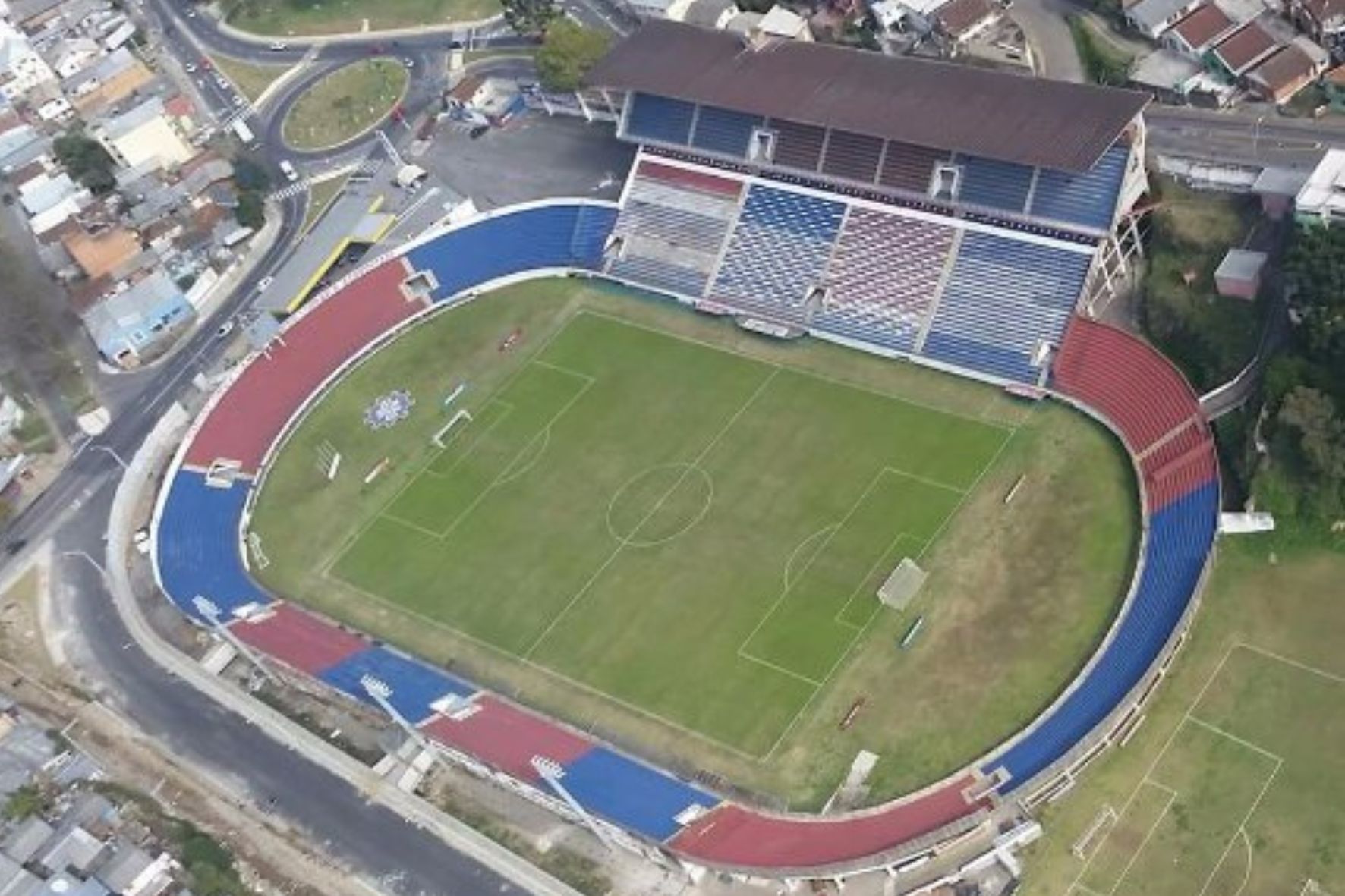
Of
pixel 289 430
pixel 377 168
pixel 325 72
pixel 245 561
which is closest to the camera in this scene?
pixel 245 561

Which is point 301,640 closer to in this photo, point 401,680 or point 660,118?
point 401,680

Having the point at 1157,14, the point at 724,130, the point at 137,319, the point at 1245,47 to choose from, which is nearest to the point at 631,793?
the point at 724,130

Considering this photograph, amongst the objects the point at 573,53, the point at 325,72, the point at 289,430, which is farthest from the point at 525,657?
the point at 325,72

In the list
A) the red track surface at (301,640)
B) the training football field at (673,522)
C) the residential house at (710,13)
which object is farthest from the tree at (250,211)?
the red track surface at (301,640)

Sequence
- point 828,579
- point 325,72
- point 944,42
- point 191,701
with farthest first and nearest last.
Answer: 1. point 325,72
2. point 944,42
3. point 191,701
4. point 828,579

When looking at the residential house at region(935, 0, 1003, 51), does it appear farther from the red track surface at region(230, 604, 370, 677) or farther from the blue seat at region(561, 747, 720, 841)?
the blue seat at region(561, 747, 720, 841)

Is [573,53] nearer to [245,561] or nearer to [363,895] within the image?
[245,561]

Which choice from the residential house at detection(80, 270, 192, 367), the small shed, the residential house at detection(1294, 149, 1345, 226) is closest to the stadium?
the small shed
